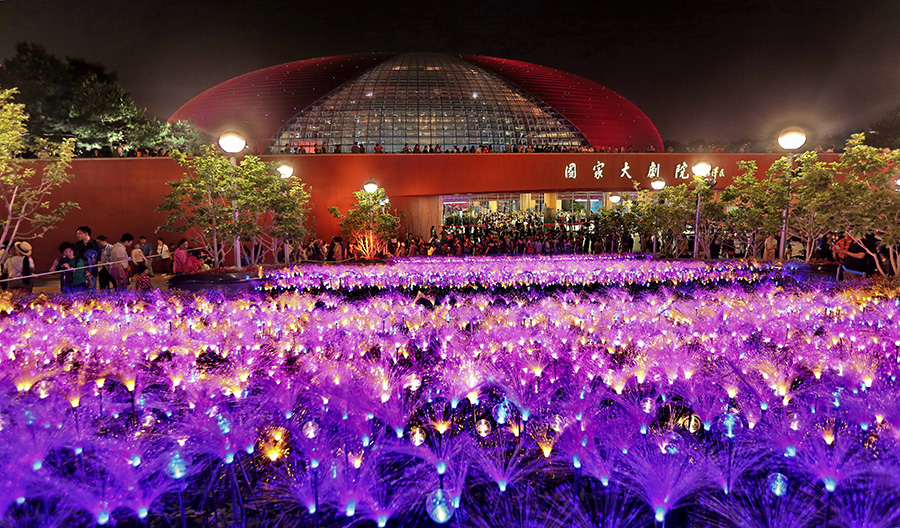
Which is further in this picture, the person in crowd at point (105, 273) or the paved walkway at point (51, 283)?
the paved walkway at point (51, 283)

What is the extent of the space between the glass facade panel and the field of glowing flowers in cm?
3489

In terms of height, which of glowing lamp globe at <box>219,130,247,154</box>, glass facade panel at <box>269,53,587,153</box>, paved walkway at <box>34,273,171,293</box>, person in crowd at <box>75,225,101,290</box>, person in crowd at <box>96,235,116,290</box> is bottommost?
paved walkway at <box>34,273,171,293</box>

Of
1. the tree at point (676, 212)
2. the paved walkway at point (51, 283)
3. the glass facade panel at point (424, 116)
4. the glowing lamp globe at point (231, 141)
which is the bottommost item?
the paved walkway at point (51, 283)

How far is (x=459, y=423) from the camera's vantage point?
374cm

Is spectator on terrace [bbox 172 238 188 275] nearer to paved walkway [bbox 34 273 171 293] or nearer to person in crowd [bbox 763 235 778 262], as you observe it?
paved walkway [bbox 34 273 171 293]

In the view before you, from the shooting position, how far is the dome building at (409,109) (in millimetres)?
40688

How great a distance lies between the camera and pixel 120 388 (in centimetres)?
443

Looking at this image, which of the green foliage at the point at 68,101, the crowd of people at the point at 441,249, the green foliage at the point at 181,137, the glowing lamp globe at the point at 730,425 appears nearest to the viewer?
the glowing lamp globe at the point at 730,425

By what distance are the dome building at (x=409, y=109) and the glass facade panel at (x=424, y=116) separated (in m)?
0.08

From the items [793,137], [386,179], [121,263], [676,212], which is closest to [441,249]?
[386,179]

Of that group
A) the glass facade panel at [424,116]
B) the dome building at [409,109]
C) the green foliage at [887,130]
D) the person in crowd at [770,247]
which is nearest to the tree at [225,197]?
the person in crowd at [770,247]

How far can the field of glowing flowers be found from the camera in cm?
260

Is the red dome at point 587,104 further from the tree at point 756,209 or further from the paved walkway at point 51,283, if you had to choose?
the paved walkway at point 51,283

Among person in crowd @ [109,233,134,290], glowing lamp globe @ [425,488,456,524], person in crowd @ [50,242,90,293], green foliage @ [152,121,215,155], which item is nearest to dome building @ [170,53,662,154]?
green foliage @ [152,121,215,155]
